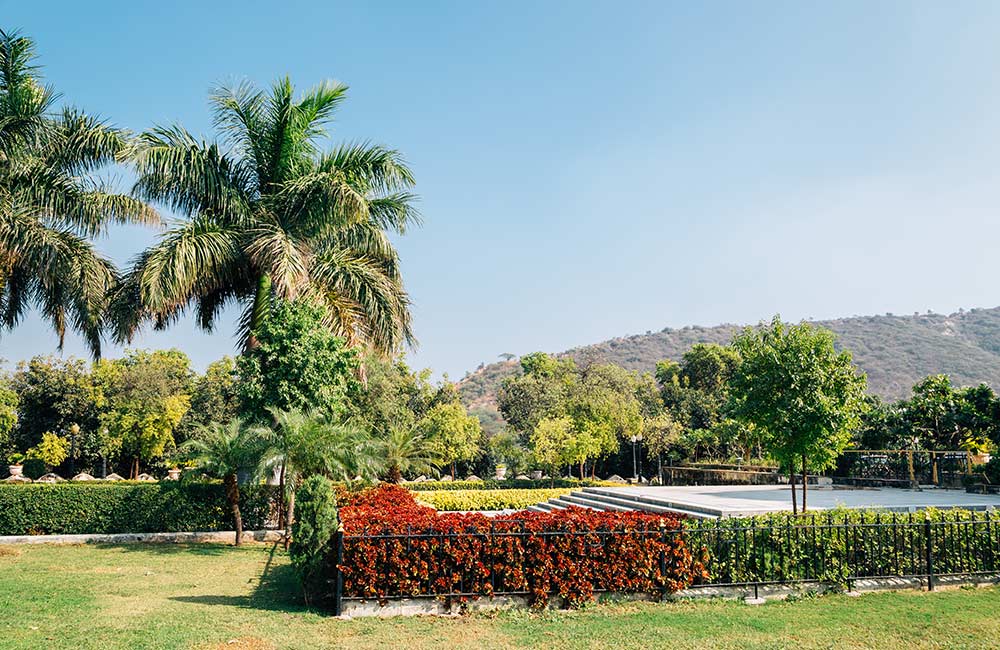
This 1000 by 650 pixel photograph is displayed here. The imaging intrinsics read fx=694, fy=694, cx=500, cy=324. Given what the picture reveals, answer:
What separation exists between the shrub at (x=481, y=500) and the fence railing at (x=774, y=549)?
1520 centimetres

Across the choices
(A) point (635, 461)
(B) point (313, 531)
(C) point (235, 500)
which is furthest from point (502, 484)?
(B) point (313, 531)

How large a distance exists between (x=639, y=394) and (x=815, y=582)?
161 feet

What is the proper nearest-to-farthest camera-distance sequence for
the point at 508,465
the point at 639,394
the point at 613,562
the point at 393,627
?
the point at 393,627 < the point at 613,562 < the point at 508,465 < the point at 639,394

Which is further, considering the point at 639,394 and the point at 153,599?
the point at 639,394

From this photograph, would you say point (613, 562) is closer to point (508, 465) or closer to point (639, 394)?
point (508, 465)

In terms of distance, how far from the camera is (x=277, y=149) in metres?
18.4

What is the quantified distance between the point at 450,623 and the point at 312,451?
24.3ft

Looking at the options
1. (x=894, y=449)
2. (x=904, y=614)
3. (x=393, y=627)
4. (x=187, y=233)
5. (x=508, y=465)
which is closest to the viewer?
(x=393, y=627)

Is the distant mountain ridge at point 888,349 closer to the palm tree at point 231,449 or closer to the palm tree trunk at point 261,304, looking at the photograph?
the palm tree trunk at point 261,304

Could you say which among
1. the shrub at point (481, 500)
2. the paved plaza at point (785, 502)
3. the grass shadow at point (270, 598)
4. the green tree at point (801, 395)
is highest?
the green tree at point (801, 395)

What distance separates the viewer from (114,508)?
16.8 m

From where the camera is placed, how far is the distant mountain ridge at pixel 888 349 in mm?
84812

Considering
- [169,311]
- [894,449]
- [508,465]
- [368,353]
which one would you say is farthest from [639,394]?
[169,311]

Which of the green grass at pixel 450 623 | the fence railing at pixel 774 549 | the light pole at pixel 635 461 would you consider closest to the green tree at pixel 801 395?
the fence railing at pixel 774 549
